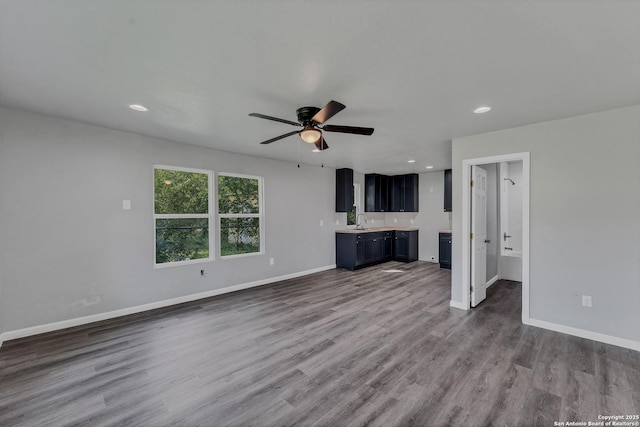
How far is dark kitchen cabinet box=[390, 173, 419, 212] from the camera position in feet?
24.2

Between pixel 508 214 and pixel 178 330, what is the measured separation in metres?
6.00

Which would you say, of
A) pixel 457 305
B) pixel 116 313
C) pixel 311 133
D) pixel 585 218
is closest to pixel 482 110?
pixel 585 218

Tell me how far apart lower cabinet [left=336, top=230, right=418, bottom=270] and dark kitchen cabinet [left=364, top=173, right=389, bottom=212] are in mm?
810

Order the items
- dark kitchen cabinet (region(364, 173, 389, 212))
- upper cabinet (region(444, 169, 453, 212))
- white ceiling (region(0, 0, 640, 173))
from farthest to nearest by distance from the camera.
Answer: dark kitchen cabinet (region(364, 173, 389, 212)) < upper cabinet (region(444, 169, 453, 212)) < white ceiling (region(0, 0, 640, 173))

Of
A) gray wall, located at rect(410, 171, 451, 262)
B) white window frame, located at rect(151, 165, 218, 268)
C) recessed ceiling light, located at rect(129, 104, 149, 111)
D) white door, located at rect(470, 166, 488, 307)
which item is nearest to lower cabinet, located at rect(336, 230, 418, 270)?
gray wall, located at rect(410, 171, 451, 262)

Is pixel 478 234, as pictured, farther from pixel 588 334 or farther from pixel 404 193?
pixel 404 193

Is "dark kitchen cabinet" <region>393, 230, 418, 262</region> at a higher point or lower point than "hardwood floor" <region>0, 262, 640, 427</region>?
higher

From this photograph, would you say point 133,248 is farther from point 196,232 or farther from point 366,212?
point 366,212

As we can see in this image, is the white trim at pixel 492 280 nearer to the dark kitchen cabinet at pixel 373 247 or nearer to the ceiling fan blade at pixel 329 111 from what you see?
the dark kitchen cabinet at pixel 373 247

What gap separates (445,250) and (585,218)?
11.9 ft

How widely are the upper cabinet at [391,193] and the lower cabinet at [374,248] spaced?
A: 75cm

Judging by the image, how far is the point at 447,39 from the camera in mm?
1658

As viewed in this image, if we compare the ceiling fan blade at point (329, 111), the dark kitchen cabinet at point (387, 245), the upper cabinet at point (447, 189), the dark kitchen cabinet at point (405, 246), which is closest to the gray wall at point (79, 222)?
the ceiling fan blade at point (329, 111)

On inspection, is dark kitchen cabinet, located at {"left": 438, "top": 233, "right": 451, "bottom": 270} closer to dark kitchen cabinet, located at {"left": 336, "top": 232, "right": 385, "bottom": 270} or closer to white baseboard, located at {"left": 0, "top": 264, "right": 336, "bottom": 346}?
dark kitchen cabinet, located at {"left": 336, "top": 232, "right": 385, "bottom": 270}
